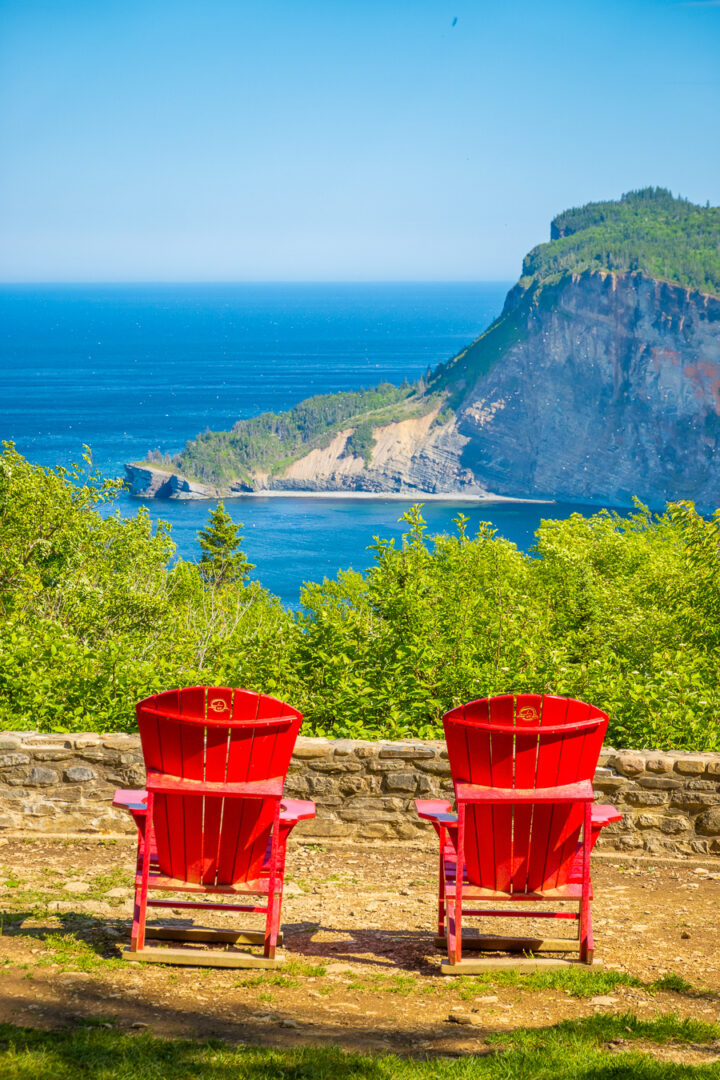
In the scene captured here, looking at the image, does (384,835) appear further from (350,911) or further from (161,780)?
(161,780)

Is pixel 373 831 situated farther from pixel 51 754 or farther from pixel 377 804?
pixel 51 754

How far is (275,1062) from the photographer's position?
144 inches

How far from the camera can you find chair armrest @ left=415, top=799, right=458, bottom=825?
4.93 metres

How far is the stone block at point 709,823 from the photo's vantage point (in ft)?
22.2

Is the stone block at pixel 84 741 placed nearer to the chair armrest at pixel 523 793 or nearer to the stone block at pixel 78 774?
the stone block at pixel 78 774

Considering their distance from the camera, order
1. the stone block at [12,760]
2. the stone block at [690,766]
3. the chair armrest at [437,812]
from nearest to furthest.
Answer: the chair armrest at [437,812] → the stone block at [690,766] → the stone block at [12,760]

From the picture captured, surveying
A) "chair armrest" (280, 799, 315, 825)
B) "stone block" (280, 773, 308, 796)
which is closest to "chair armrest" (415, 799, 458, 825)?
"chair armrest" (280, 799, 315, 825)

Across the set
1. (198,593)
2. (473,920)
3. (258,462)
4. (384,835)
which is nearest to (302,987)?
(473,920)

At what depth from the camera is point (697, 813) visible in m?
6.82

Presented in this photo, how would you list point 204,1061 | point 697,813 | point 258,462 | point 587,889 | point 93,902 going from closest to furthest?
point 204,1061 → point 587,889 → point 93,902 → point 697,813 → point 258,462

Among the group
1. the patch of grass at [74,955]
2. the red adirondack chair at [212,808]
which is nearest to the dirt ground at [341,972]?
the patch of grass at [74,955]

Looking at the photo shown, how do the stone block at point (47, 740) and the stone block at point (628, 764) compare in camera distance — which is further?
the stone block at point (47, 740)

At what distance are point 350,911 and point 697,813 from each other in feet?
8.12

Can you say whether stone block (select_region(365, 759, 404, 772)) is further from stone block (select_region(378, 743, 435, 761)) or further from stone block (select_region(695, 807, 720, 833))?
stone block (select_region(695, 807, 720, 833))
